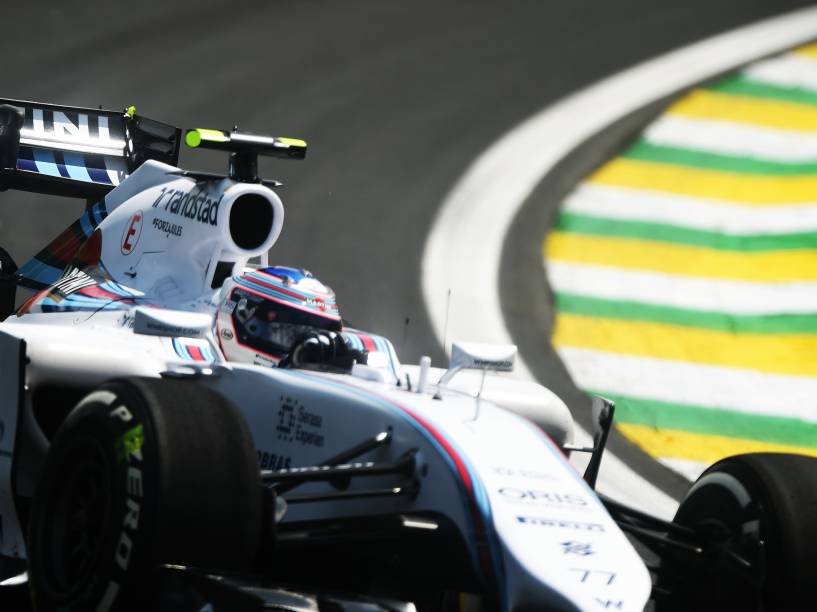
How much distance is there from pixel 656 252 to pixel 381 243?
2.23 meters

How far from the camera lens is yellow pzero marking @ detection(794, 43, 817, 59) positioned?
14.4 m

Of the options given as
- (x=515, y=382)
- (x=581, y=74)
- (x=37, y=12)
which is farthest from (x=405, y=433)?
(x=37, y=12)

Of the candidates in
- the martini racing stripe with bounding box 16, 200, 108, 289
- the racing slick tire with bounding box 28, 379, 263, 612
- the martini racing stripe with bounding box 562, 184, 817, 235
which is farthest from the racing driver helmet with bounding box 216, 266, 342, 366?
the martini racing stripe with bounding box 562, 184, 817, 235

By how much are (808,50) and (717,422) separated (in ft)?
22.8

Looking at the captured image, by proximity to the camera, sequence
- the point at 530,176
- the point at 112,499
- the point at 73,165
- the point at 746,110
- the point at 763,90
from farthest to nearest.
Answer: the point at 763,90 → the point at 746,110 → the point at 530,176 → the point at 73,165 → the point at 112,499

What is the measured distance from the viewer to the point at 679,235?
11.4 meters

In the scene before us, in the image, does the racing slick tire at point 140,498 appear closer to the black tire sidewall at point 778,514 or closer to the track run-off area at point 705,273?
the black tire sidewall at point 778,514

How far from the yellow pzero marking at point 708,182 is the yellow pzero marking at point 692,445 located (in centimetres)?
359

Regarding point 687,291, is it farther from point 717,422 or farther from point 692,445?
point 692,445

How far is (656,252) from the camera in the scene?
11141 mm

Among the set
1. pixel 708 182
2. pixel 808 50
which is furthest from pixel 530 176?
pixel 808 50

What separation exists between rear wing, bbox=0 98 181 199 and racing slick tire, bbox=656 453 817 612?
4527mm

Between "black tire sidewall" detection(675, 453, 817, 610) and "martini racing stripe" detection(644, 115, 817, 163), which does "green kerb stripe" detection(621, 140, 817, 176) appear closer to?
"martini racing stripe" detection(644, 115, 817, 163)

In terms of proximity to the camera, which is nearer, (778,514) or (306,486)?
(778,514)
